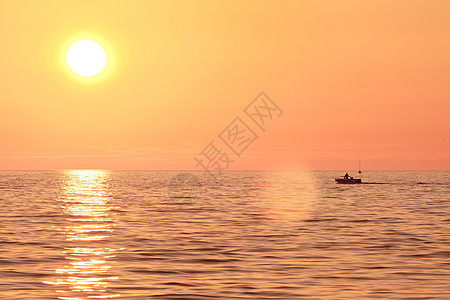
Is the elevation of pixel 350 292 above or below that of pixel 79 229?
below

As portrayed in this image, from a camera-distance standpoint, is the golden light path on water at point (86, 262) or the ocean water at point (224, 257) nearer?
the golden light path on water at point (86, 262)

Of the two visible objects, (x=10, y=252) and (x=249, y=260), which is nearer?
(x=249, y=260)

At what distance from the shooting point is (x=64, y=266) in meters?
28.1

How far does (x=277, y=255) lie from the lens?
31562 mm

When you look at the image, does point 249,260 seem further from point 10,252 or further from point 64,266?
point 10,252

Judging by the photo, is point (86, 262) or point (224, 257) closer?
point (86, 262)

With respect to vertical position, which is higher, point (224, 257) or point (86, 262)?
point (86, 262)

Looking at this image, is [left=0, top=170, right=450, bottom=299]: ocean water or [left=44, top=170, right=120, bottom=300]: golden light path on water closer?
[left=44, top=170, right=120, bottom=300]: golden light path on water

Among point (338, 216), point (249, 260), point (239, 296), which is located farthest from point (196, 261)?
point (338, 216)

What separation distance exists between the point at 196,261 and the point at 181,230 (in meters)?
14.4

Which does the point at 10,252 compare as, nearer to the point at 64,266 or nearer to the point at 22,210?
the point at 64,266

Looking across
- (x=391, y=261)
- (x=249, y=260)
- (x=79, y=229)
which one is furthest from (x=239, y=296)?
(x=79, y=229)

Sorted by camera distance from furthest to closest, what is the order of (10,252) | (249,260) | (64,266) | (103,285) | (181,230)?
(181,230)
(10,252)
(249,260)
(64,266)
(103,285)

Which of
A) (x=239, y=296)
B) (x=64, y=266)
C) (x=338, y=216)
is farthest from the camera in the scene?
(x=338, y=216)
